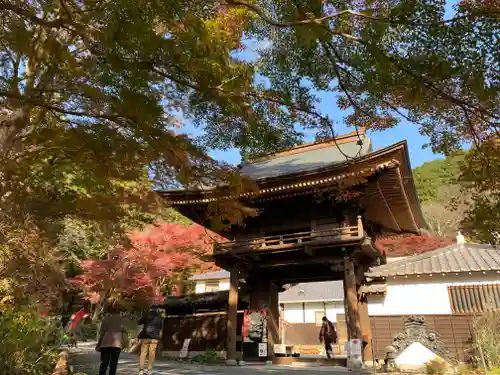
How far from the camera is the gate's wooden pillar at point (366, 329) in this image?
11.1m

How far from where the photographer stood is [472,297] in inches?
459

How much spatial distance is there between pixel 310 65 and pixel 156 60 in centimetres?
179

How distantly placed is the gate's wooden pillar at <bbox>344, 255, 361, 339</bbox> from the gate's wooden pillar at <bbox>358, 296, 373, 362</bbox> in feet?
3.24

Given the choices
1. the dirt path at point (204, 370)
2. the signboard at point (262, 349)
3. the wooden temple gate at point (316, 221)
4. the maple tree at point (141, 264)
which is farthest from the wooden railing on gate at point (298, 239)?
the maple tree at point (141, 264)

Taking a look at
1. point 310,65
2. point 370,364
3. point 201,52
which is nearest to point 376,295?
point 370,364

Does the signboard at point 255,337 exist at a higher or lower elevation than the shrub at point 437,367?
higher

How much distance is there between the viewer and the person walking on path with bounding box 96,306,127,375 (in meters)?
5.88

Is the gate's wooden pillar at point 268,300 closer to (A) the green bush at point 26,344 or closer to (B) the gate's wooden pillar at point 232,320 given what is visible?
A: (B) the gate's wooden pillar at point 232,320

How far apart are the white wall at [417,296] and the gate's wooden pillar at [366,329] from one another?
31cm

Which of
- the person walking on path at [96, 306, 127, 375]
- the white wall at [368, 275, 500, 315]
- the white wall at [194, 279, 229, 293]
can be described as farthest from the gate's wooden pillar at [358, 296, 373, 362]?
the white wall at [194, 279, 229, 293]

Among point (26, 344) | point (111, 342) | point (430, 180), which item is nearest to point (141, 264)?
point (26, 344)

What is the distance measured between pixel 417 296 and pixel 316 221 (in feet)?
13.9

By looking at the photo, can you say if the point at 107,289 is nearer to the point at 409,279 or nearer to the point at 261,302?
the point at 261,302

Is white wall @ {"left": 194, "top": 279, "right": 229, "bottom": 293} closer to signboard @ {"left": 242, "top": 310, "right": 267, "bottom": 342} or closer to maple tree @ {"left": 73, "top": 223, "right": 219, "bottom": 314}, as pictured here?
maple tree @ {"left": 73, "top": 223, "right": 219, "bottom": 314}
